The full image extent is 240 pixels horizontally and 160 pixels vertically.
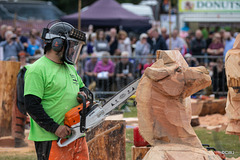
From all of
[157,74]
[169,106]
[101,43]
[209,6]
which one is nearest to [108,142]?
[169,106]

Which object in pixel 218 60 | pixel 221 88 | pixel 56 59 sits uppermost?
pixel 56 59

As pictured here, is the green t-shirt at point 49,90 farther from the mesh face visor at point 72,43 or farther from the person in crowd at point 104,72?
the person in crowd at point 104,72

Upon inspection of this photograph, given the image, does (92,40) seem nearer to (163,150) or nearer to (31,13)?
(163,150)

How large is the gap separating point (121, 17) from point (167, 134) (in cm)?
1406

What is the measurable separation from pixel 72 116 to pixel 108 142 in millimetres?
1660

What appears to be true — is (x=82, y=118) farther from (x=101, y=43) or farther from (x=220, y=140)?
(x=101, y=43)

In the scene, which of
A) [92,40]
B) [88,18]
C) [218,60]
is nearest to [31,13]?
[88,18]

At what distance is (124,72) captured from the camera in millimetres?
11695

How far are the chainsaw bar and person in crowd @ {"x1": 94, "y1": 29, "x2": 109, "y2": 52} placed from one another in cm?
875

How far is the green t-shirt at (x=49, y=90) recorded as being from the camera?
379 centimetres

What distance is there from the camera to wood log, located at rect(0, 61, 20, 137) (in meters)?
7.55

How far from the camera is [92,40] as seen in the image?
47.2ft

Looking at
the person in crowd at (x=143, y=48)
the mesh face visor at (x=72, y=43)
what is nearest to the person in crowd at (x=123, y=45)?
the person in crowd at (x=143, y=48)

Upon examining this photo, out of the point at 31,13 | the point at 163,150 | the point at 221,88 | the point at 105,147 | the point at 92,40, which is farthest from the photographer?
the point at 31,13
